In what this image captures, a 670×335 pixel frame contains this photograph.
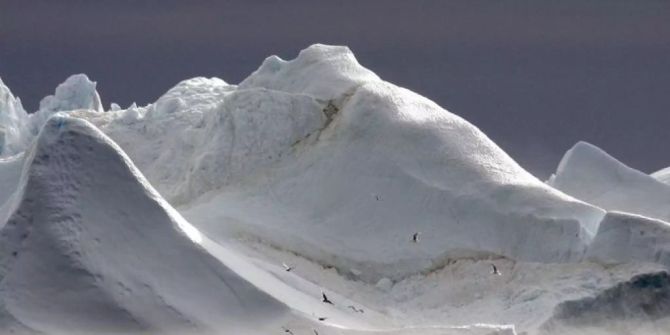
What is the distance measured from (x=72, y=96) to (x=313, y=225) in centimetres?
2237

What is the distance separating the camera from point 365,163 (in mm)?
44938

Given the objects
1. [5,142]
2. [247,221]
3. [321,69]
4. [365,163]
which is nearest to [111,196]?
[247,221]

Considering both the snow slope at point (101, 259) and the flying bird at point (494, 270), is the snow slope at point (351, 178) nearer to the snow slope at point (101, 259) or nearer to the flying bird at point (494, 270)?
the flying bird at point (494, 270)

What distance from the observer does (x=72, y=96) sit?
63.7 m

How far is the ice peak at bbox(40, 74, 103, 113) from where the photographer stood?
208ft

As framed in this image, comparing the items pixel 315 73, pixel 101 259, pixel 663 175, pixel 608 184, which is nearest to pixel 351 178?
pixel 315 73

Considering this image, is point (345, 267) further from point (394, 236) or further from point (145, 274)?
point (145, 274)

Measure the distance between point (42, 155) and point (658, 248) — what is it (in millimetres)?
15441

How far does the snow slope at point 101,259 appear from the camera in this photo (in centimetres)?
3722

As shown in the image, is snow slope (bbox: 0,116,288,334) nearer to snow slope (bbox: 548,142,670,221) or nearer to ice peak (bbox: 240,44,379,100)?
ice peak (bbox: 240,44,379,100)

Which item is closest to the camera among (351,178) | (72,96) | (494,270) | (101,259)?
(101,259)

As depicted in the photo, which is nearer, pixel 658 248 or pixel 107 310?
→ pixel 107 310

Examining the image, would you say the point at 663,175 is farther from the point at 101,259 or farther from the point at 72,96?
the point at 101,259

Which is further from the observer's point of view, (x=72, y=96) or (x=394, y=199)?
(x=72, y=96)
